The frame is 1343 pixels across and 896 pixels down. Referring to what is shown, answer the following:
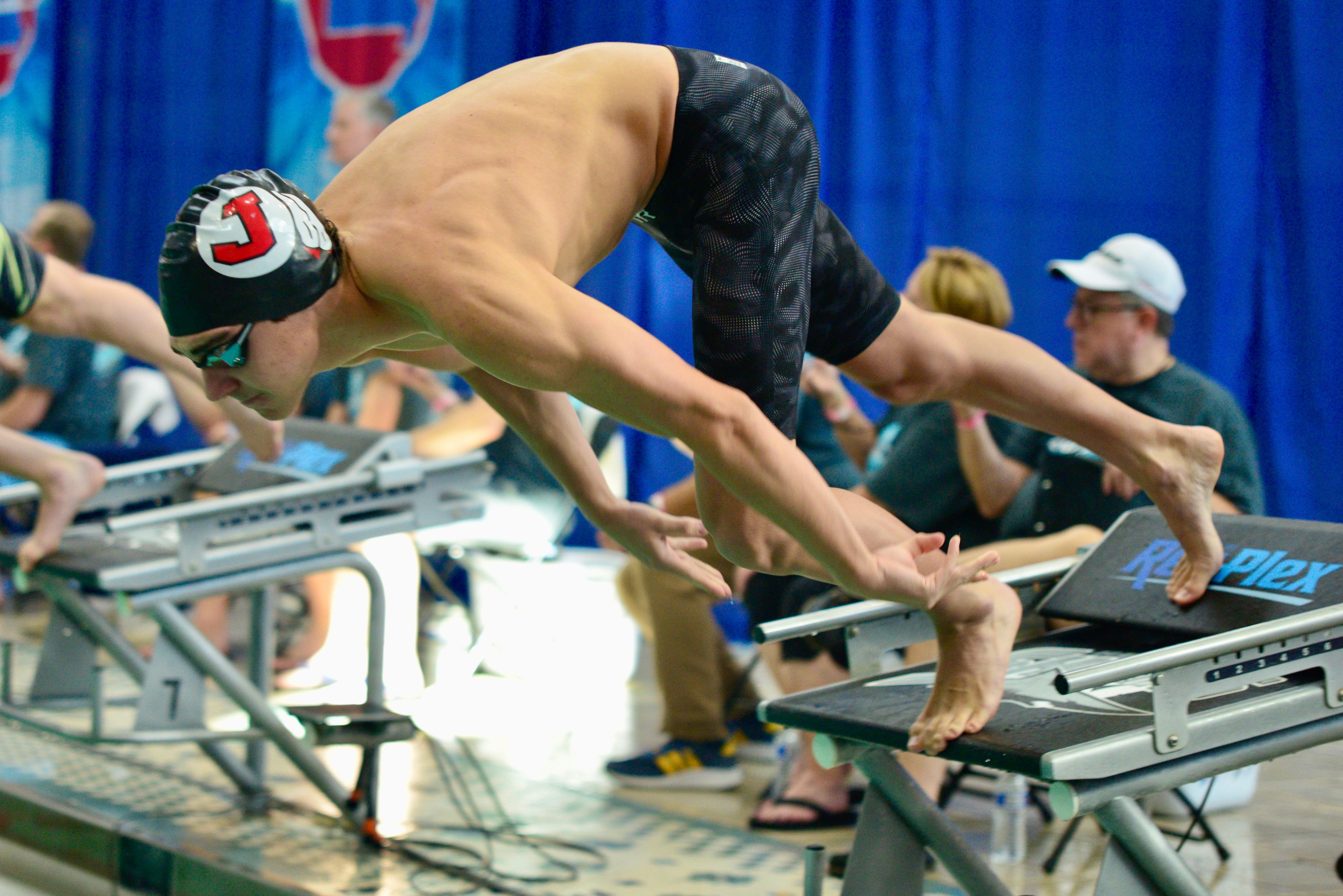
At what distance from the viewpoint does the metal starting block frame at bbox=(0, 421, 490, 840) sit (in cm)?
301

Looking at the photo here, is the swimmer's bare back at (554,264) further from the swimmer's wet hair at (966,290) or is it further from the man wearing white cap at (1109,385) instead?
the swimmer's wet hair at (966,290)

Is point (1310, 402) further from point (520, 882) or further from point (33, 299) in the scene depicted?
point (33, 299)

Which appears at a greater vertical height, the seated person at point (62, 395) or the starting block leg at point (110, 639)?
the seated person at point (62, 395)

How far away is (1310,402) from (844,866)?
2.52m

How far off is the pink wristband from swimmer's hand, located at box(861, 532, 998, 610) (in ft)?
4.57

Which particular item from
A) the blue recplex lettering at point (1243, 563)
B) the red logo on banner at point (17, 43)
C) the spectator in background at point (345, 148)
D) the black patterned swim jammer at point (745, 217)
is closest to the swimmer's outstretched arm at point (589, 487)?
the black patterned swim jammer at point (745, 217)

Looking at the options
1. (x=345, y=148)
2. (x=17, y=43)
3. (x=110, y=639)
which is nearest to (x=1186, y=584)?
(x=110, y=639)

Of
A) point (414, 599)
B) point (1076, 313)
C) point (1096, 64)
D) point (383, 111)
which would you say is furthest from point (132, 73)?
point (1076, 313)

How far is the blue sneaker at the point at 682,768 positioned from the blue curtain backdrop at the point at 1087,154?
2.06 metres

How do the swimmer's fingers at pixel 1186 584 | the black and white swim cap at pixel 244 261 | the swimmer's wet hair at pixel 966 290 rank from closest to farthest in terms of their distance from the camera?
the black and white swim cap at pixel 244 261, the swimmer's fingers at pixel 1186 584, the swimmer's wet hair at pixel 966 290

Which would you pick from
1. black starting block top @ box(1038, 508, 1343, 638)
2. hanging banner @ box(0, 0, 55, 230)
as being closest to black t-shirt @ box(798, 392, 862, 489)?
black starting block top @ box(1038, 508, 1343, 638)

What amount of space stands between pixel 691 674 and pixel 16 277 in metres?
2.14

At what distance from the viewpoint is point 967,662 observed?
6.80 ft

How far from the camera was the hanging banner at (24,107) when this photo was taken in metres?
8.66
